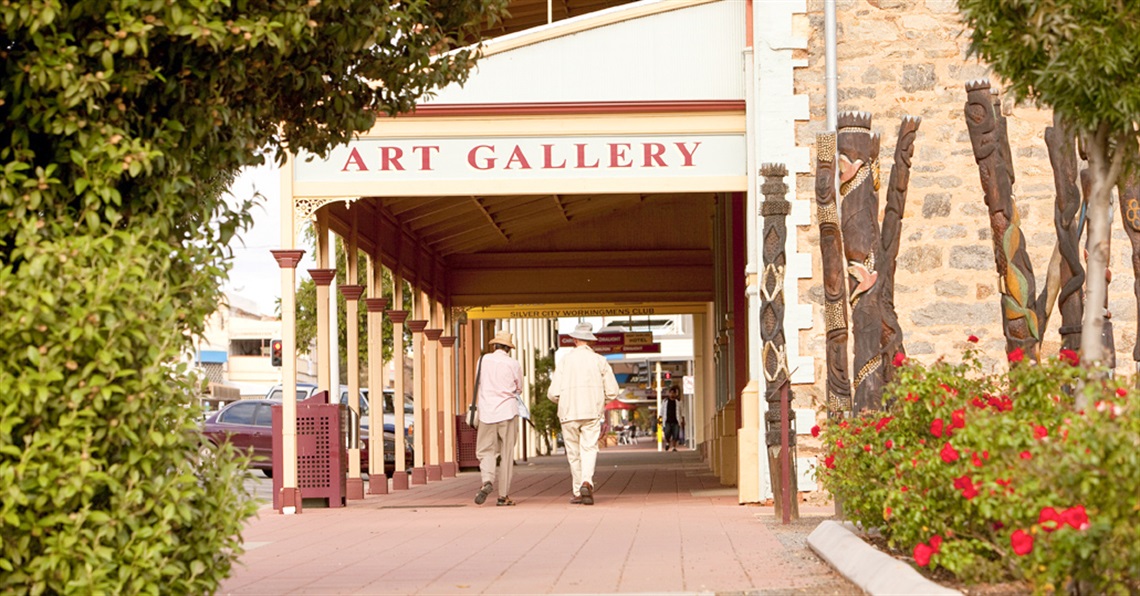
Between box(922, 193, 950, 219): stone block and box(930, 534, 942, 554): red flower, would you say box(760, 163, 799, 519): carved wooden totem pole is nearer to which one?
box(922, 193, 950, 219): stone block

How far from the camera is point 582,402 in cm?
1541

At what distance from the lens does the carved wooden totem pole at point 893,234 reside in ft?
35.1

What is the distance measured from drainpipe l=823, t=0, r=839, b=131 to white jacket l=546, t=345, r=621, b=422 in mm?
3188

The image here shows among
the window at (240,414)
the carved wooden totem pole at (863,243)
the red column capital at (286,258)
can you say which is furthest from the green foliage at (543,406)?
the carved wooden totem pole at (863,243)

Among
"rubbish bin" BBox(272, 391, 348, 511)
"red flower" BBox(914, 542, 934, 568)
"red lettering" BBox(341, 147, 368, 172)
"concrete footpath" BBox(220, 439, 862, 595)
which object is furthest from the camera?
"rubbish bin" BBox(272, 391, 348, 511)

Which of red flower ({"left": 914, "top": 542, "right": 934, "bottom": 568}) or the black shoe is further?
the black shoe

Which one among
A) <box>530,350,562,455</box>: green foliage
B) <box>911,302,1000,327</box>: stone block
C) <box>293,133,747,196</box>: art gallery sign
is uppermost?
<box>293,133,747,196</box>: art gallery sign

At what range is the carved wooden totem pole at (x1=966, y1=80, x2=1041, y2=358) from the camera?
33.1 feet

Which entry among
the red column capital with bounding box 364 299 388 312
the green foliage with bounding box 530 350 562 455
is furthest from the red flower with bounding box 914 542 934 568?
the green foliage with bounding box 530 350 562 455

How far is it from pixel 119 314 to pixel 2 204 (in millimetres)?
681

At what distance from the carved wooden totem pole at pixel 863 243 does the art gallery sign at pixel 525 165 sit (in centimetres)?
426

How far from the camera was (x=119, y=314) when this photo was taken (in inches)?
210

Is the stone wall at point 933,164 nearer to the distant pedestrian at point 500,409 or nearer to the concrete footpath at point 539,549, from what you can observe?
the concrete footpath at point 539,549

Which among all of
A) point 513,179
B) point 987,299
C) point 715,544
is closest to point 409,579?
point 715,544
